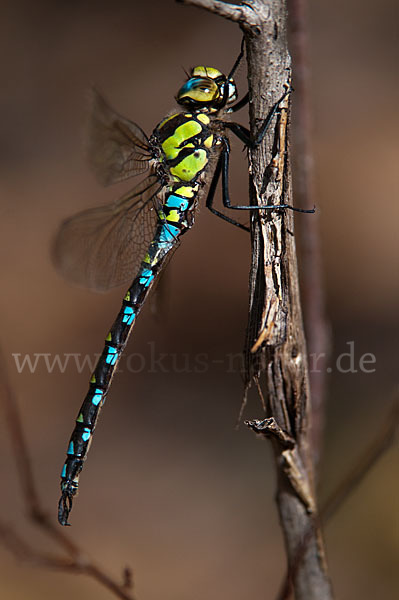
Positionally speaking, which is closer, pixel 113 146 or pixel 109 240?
pixel 113 146

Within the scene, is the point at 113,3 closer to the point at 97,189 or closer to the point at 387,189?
the point at 97,189

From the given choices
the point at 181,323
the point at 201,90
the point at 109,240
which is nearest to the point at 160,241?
the point at 109,240

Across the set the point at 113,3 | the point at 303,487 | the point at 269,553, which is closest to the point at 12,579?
the point at 269,553

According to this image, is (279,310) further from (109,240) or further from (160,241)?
(109,240)

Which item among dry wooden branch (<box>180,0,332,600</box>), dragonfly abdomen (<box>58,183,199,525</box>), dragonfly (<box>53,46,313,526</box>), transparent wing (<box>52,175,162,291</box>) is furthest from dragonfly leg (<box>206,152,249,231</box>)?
dry wooden branch (<box>180,0,332,600</box>)

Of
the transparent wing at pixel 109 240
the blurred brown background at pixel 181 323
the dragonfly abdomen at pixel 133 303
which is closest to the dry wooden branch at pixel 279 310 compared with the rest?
the dragonfly abdomen at pixel 133 303

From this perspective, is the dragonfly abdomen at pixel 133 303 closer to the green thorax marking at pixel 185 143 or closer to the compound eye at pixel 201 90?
the green thorax marking at pixel 185 143

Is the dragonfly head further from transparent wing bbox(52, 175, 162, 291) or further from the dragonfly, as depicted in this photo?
transparent wing bbox(52, 175, 162, 291)
